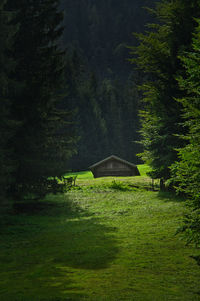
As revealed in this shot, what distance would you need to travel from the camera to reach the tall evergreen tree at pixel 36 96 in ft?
60.0

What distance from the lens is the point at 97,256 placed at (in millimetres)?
9930

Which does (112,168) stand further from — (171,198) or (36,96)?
(36,96)

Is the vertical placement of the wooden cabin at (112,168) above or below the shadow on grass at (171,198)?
above

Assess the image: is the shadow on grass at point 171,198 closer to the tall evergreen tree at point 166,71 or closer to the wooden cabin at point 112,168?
the tall evergreen tree at point 166,71

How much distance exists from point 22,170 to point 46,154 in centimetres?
185

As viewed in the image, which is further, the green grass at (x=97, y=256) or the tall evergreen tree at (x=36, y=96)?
the tall evergreen tree at (x=36, y=96)

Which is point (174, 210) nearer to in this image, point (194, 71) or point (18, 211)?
point (18, 211)

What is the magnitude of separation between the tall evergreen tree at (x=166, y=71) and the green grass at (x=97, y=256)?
5.60 meters

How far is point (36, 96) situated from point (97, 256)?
11300 mm

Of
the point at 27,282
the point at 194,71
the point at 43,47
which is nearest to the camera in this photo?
the point at 27,282

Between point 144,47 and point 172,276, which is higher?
point 144,47

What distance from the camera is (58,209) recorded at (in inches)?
820

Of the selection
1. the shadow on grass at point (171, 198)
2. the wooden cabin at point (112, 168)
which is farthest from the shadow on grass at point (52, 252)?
the wooden cabin at point (112, 168)

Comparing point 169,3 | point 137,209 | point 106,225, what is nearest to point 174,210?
point 137,209
